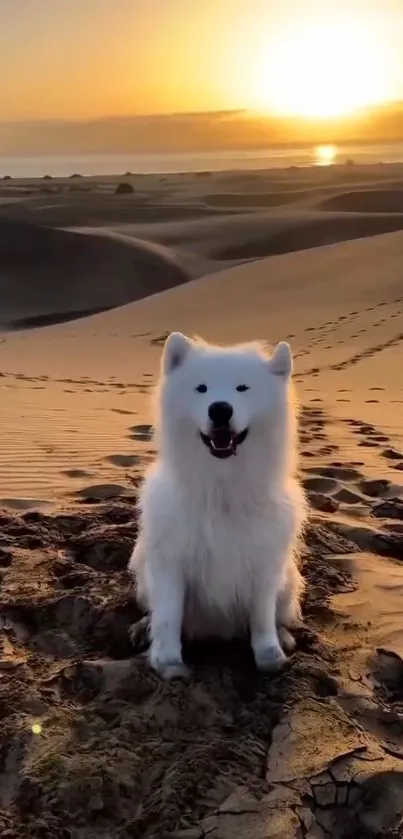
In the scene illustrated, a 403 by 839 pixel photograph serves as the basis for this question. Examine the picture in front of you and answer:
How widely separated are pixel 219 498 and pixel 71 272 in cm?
2448

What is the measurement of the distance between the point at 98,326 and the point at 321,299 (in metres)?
4.74

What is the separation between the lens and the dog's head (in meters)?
3.11

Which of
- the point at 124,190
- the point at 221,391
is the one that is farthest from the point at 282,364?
the point at 124,190

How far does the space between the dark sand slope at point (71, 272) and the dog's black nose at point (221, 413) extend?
2082 cm

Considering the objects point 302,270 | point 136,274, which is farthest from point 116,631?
point 136,274

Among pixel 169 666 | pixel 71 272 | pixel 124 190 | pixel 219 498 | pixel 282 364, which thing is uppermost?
pixel 124 190

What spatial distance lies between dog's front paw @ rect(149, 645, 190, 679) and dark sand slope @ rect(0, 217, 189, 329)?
813 inches

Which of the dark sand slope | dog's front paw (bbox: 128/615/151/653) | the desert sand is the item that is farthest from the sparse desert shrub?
dog's front paw (bbox: 128/615/151/653)

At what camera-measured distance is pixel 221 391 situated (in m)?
3.17

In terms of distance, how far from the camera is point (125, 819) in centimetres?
265

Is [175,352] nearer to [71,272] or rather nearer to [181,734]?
[181,734]

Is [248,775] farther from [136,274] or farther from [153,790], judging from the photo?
[136,274]

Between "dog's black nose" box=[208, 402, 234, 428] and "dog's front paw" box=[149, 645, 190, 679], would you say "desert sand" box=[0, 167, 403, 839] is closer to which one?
"dog's front paw" box=[149, 645, 190, 679]

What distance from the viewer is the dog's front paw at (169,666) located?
3285mm
